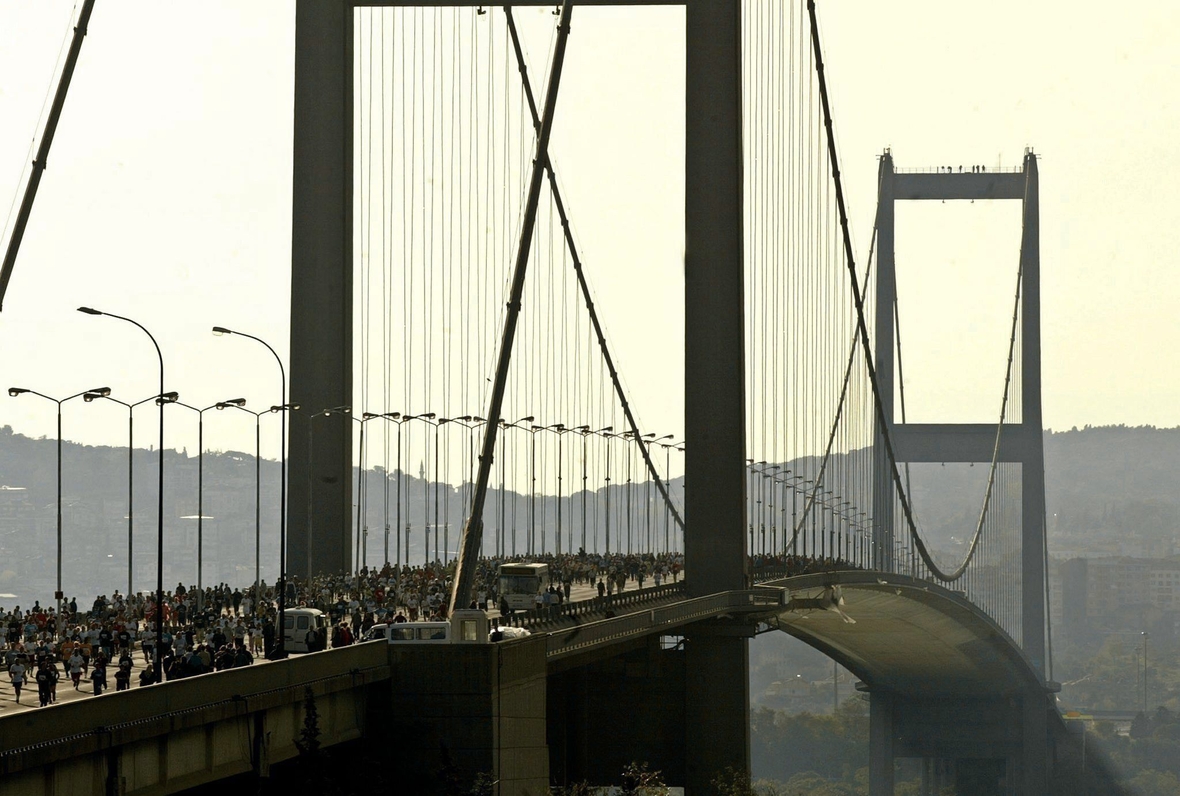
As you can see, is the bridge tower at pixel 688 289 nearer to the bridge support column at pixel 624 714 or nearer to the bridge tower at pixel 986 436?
the bridge support column at pixel 624 714

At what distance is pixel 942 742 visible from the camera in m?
99.4

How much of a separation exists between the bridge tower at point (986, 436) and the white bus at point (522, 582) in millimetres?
53175

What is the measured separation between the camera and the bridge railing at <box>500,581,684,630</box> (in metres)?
35.8

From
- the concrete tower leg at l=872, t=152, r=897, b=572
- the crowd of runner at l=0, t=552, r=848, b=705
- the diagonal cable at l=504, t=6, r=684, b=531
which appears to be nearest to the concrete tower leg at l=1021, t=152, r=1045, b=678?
the concrete tower leg at l=872, t=152, r=897, b=572

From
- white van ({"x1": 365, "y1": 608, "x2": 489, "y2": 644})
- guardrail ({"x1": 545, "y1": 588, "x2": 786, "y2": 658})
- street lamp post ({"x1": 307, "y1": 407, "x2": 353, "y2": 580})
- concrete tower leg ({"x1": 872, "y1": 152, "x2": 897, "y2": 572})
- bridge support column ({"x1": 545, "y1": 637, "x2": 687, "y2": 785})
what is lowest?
bridge support column ({"x1": 545, "y1": 637, "x2": 687, "y2": 785})

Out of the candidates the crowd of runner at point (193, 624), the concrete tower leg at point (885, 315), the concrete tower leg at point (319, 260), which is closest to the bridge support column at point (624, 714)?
the crowd of runner at point (193, 624)

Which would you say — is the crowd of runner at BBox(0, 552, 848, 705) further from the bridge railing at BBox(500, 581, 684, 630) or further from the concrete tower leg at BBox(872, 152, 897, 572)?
the concrete tower leg at BBox(872, 152, 897, 572)

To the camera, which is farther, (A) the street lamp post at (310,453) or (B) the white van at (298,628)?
(A) the street lamp post at (310,453)

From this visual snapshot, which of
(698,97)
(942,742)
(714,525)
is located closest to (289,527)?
(714,525)

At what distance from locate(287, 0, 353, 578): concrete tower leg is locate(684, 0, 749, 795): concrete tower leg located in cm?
841

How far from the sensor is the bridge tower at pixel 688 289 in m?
48.5

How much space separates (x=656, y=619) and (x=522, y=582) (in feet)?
26.0

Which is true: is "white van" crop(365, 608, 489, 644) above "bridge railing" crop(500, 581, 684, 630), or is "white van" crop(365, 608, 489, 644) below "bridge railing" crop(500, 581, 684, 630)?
above

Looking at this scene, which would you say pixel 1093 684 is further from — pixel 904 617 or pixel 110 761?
pixel 110 761
